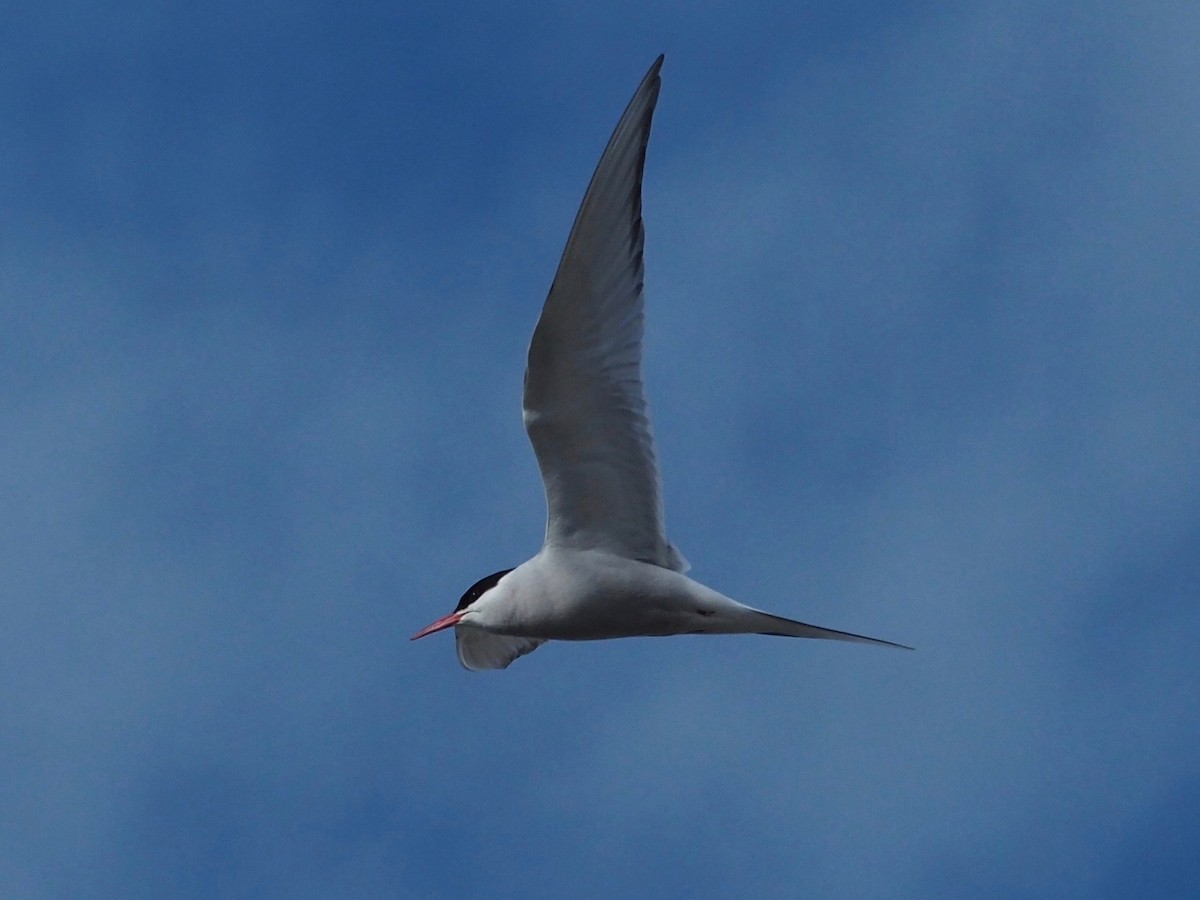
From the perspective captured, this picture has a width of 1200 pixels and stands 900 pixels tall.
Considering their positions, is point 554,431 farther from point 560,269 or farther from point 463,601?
point 463,601

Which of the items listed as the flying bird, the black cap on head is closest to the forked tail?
the flying bird

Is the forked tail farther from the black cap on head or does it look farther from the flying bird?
the black cap on head

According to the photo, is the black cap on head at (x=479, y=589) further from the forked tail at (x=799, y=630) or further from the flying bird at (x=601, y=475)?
the forked tail at (x=799, y=630)

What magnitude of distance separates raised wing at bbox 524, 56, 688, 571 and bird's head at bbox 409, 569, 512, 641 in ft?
1.87

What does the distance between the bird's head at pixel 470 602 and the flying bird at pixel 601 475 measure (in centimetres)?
1

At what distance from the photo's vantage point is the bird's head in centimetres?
861

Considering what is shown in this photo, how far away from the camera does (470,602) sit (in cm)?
876

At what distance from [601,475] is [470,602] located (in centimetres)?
131

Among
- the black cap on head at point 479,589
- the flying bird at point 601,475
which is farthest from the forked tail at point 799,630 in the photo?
the black cap on head at point 479,589

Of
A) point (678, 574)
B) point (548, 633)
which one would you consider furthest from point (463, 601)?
point (678, 574)

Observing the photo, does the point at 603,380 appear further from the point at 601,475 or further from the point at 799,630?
the point at 799,630

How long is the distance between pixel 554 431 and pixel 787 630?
1.56 metres

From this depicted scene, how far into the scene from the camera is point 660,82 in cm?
682

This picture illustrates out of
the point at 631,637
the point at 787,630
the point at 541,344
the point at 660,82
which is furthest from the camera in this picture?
the point at 631,637
